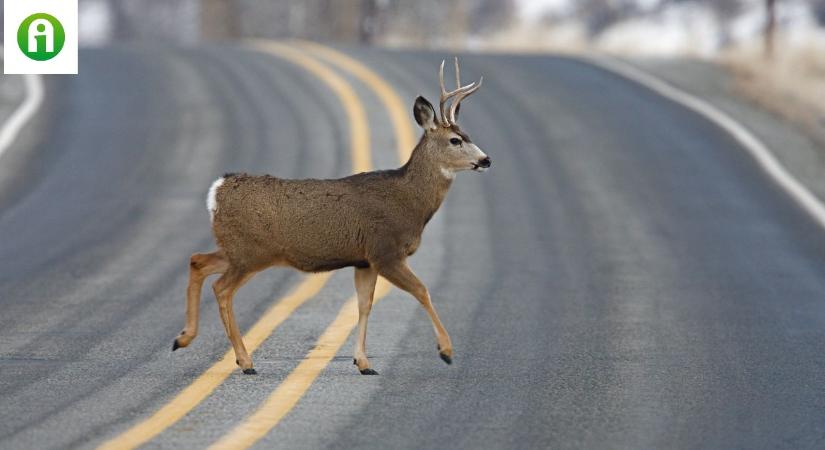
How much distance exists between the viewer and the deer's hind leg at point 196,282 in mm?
9969

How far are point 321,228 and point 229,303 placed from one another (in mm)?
747

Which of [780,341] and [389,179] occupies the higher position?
[389,179]

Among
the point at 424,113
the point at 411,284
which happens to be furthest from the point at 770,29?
the point at 411,284

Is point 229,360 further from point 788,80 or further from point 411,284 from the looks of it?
point 788,80

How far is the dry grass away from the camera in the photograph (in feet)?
77.6

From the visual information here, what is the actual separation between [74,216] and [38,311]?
17.6 feet

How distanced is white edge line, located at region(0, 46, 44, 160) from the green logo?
2.61 ft

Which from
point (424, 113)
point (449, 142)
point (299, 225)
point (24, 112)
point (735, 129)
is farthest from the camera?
point (24, 112)

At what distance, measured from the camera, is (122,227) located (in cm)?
Answer: 1683

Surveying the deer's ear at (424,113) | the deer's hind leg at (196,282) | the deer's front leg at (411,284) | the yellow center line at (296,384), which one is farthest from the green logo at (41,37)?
the deer's front leg at (411,284)

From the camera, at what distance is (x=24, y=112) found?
22984mm

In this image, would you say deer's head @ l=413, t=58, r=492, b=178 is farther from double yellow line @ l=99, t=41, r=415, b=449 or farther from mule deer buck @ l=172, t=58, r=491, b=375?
double yellow line @ l=99, t=41, r=415, b=449

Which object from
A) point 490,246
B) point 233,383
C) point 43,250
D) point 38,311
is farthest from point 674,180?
point 233,383

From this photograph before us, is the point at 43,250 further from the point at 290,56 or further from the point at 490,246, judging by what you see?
the point at 290,56
